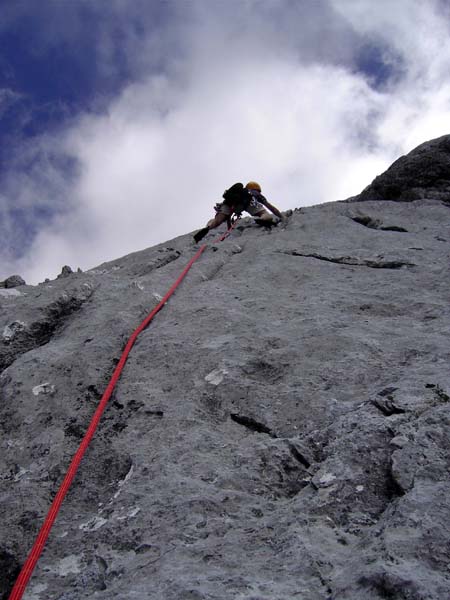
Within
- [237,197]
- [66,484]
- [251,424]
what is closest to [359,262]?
[251,424]

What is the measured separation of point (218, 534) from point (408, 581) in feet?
2.99

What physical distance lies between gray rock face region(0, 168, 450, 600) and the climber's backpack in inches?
154

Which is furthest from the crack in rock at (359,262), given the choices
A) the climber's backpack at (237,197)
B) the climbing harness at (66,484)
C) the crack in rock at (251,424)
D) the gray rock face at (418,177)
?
the gray rock face at (418,177)

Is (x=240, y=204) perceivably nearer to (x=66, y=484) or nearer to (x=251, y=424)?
(x=251, y=424)

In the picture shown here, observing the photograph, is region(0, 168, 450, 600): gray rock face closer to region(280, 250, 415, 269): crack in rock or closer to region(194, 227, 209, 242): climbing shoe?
region(280, 250, 415, 269): crack in rock

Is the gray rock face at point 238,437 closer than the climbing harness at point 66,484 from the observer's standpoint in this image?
Yes

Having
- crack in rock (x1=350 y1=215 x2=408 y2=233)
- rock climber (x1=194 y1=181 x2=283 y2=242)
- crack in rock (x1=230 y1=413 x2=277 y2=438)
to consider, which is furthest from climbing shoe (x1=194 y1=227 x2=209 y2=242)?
crack in rock (x1=230 y1=413 x2=277 y2=438)

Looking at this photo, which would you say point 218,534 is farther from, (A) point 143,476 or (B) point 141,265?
(B) point 141,265

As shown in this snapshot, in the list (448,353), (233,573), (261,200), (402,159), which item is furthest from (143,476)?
(402,159)

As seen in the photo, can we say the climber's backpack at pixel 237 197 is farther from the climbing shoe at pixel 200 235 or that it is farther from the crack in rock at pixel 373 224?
the crack in rock at pixel 373 224

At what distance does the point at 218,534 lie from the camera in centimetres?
249

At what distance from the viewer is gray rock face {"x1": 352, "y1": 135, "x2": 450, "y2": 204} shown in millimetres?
9805

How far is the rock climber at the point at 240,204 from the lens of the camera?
936 centimetres

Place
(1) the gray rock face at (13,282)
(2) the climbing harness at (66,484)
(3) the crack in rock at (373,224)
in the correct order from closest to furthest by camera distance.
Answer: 1. (2) the climbing harness at (66,484)
2. (3) the crack in rock at (373,224)
3. (1) the gray rock face at (13,282)
